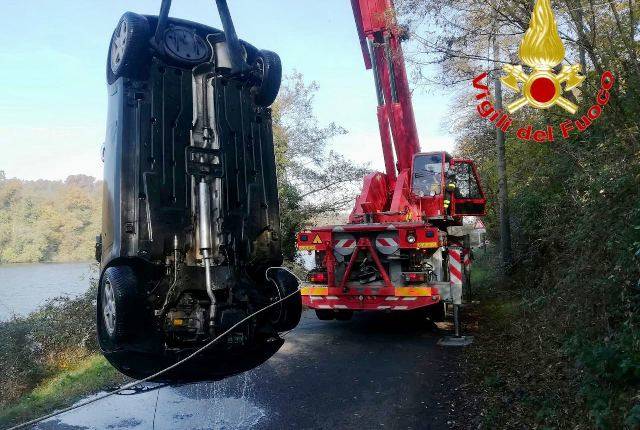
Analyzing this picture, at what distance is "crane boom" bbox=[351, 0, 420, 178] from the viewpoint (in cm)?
897

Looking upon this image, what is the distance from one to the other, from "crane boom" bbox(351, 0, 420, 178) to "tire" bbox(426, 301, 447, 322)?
9.71ft

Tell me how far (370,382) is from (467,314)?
4.77 meters

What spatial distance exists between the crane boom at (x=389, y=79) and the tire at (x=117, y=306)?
706 centimetres

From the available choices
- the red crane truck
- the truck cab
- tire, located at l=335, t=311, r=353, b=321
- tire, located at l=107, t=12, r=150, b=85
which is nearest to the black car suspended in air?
tire, located at l=107, t=12, r=150, b=85

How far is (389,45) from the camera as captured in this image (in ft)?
29.9

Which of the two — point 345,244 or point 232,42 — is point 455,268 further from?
point 232,42

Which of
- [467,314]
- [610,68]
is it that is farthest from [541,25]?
[467,314]

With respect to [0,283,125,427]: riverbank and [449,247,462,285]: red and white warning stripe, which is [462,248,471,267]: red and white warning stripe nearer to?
[449,247,462,285]: red and white warning stripe

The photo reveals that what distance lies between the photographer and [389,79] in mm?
9516

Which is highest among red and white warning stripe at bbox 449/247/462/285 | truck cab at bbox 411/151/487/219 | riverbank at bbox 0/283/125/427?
truck cab at bbox 411/151/487/219

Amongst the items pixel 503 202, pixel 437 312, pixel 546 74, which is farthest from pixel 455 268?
pixel 503 202

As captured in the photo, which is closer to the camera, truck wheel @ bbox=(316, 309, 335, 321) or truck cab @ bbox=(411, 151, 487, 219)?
truck wheel @ bbox=(316, 309, 335, 321)

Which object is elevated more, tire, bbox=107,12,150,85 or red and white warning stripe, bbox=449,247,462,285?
tire, bbox=107,12,150,85

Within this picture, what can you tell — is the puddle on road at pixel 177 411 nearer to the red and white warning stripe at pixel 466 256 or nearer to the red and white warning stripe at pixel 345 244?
the red and white warning stripe at pixel 345 244
